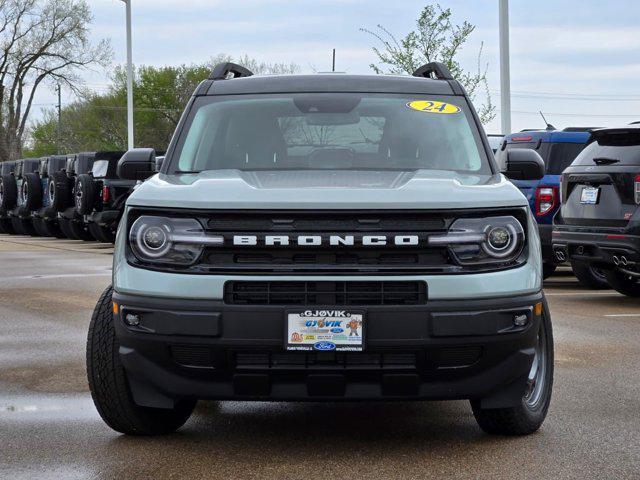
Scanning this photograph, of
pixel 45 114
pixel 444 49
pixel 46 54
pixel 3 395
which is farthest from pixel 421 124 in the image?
pixel 45 114

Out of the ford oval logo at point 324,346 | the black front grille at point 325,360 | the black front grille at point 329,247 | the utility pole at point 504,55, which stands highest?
the utility pole at point 504,55

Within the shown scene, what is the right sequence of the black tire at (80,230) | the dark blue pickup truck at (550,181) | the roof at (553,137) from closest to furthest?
the dark blue pickup truck at (550,181), the roof at (553,137), the black tire at (80,230)

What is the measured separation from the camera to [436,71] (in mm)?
6965

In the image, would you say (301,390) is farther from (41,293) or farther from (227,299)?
(41,293)

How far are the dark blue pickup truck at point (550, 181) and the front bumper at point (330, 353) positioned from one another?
8.46 meters

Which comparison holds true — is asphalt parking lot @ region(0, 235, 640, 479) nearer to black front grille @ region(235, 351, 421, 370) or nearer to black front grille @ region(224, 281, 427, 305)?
black front grille @ region(235, 351, 421, 370)

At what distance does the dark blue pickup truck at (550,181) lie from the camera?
13586 mm

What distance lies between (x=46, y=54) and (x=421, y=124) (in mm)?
61994

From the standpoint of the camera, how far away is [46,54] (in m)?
65.8

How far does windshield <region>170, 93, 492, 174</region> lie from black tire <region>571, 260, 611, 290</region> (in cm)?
720

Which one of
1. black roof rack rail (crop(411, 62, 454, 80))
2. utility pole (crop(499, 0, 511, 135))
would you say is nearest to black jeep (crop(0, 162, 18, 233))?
utility pole (crop(499, 0, 511, 135))

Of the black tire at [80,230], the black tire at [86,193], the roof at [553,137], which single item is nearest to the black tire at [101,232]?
the black tire at [86,193]

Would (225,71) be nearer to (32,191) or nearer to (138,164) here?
(138,164)

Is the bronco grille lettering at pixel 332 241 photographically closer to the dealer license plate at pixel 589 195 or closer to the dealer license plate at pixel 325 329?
the dealer license plate at pixel 325 329
